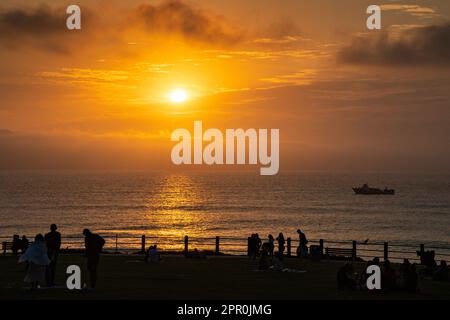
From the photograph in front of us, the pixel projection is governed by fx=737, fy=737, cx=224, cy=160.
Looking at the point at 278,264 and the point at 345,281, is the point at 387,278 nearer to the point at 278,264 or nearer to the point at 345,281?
the point at 345,281

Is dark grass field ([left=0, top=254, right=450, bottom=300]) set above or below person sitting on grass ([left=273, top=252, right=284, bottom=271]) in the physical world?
below

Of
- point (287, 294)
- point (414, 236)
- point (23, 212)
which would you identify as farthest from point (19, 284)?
point (23, 212)

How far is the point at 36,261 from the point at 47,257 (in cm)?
36

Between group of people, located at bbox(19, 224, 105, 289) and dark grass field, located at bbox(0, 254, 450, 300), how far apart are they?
0.43 meters

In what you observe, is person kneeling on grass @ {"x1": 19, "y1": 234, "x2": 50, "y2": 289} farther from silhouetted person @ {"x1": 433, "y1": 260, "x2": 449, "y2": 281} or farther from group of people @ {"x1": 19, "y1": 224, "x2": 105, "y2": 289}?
silhouetted person @ {"x1": 433, "y1": 260, "x2": 449, "y2": 281}

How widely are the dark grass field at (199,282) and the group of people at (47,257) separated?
0.43 m

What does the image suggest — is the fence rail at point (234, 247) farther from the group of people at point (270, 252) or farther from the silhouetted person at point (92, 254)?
the silhouetted person at point (92, 254)

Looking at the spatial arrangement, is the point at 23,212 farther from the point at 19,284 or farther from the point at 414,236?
the point at 19,284

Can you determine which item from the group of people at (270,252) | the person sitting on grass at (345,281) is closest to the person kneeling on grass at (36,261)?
the person sitting on grass at (345,281)

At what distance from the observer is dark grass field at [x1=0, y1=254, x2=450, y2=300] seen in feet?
68.5

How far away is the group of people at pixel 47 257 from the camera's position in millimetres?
21062

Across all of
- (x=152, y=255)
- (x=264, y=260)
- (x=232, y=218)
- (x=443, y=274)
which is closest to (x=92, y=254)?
(x=264, y=260)

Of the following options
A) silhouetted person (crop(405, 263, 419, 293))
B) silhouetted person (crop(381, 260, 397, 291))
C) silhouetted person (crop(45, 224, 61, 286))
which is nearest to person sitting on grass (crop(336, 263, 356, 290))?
silhouetted person (crop(381, 260, 397, 291))
